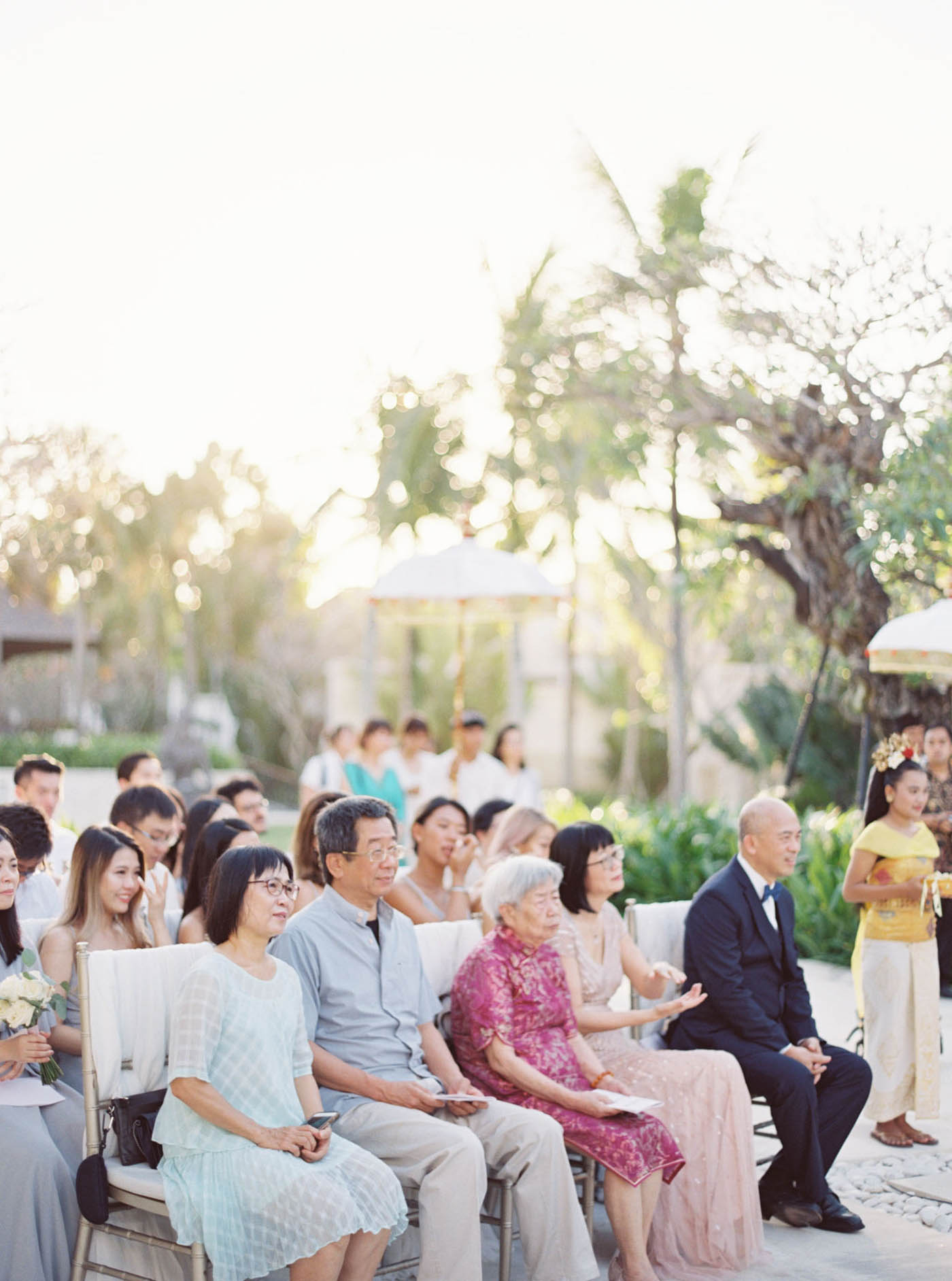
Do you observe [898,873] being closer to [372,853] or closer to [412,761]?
[372,853]

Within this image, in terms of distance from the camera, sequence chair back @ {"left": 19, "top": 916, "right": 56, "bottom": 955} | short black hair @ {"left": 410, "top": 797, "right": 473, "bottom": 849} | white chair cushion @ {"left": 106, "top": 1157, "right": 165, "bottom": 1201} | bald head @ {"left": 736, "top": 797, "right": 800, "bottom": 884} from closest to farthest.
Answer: white chair cushion @ {"left": 106, "top": 1157, "right": 165, "bottom": 1201} → chair back @ {"left": 19, "top": 916, "right": 56, "bottom": 955} → bald head @ {"left": 736, "top": 797, "right": 800, "bottom": 884} → short black hair @ {"left": 410, "top": 797, "right": 473, "bottom": 849}

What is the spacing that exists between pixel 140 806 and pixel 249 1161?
7.96ft

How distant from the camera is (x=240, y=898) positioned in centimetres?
421

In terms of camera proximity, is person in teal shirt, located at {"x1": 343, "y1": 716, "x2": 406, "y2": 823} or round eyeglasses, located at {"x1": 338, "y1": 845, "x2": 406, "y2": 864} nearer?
round eyeglasses, located at {"x1": 338, "y1": 845, "x2": 406, "y2": 864}

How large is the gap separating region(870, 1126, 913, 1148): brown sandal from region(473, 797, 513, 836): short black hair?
7.78 feet

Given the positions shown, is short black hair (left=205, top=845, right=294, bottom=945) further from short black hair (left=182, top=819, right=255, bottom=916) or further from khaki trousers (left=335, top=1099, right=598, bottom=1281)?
short black hair (left=182, top=819, right=255, bottom=916)

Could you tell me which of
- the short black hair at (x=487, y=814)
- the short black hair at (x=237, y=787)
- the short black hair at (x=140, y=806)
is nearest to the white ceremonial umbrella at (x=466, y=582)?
the short black hair at (x=487, y=814)

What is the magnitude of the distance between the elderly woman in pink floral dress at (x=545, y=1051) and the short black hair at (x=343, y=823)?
54 centimetres

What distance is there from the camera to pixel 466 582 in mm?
10344

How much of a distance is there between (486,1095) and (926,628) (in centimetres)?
468

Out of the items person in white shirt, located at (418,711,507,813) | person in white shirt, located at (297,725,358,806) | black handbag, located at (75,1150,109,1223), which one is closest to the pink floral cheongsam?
black handbag, located at (75,1150,109,1223)

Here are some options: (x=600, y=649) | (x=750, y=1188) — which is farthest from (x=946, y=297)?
(x=600, y=649)

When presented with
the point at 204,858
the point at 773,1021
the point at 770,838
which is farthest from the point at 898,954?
the point at 204,858

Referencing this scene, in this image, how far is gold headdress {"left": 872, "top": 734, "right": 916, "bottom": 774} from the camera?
6.63 metres
